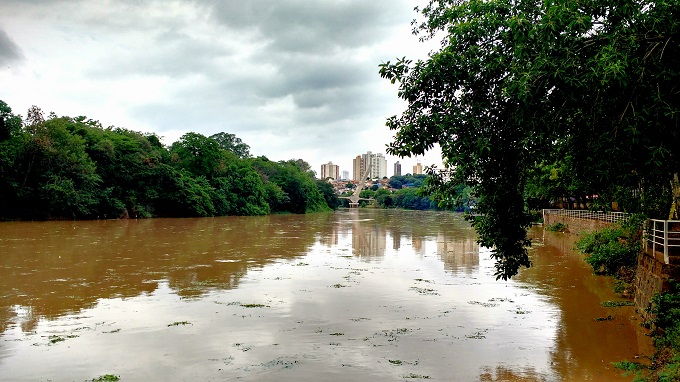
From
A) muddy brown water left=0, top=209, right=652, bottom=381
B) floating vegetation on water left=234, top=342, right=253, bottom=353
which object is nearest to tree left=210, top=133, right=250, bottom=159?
muddy brown water left=0, top=209, right=652, bottom=381

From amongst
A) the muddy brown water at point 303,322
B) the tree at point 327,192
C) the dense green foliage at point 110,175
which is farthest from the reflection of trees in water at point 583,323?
the tree at point 327,192

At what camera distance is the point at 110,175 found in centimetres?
5356

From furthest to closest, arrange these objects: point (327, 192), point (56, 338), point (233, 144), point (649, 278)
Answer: point (233, 144)
point (327, 192)
point (649, 278)
point (56, 338)

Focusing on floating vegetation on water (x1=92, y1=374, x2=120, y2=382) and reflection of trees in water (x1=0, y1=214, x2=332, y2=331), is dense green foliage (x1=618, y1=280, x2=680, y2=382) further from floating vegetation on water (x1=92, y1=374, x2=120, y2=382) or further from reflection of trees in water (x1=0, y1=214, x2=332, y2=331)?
reflection of trees in water (x1=0, y1=214, x2=332, y2=331)

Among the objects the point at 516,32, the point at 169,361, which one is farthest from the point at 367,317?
the point at 516,32

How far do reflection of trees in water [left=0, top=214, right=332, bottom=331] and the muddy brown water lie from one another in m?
0.10

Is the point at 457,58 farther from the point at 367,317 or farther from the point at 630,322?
the point at 630,322

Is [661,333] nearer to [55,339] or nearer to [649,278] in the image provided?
[649,278]

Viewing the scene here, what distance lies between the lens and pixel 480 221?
9.48m

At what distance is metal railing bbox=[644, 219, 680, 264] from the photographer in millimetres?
9305

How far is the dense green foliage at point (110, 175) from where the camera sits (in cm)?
4441

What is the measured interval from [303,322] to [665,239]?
7089 millimetres

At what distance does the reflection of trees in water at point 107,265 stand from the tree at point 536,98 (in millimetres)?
8395

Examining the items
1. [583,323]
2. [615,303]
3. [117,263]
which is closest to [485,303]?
[583,323]
